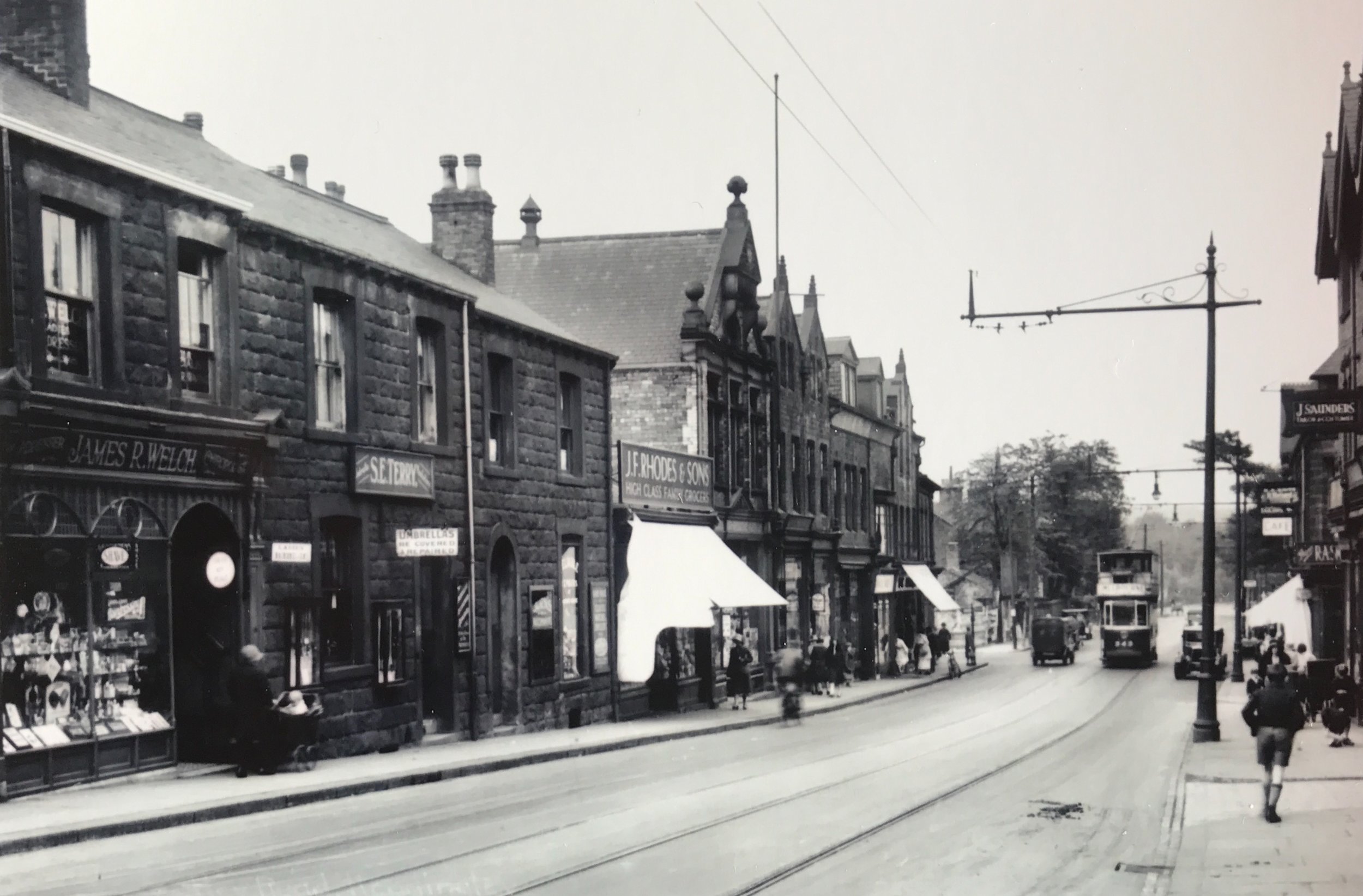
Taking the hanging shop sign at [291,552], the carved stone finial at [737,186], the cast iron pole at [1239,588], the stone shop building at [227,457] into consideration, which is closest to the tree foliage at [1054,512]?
the cast iron pole at [1239,588]

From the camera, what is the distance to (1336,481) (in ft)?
112

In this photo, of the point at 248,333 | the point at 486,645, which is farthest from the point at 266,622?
the point at 486,645

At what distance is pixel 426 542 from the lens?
23562mm

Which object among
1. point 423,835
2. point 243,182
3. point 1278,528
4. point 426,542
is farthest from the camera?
point 1278,528

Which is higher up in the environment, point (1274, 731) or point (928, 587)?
point (1274, 731)

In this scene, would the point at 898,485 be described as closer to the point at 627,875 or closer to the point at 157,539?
the point at 157,539

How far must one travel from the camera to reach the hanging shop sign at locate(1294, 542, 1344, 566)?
3322cm

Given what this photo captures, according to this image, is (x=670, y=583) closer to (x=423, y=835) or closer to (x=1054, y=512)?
(x=423, y=835)

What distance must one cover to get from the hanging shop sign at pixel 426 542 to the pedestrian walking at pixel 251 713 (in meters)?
4.64

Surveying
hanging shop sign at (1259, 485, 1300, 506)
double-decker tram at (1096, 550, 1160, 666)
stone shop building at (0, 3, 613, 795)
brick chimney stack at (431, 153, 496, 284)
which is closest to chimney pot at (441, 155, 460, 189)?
brick chimney stack at (431, 153, 496, 284)

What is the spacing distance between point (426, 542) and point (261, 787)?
22.5ft

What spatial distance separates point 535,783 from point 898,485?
46374mm

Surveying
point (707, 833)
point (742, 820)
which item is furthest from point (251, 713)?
point (707, 833)

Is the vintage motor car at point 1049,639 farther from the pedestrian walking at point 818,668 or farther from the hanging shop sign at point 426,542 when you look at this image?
the hanging shop sign at point 426,542
